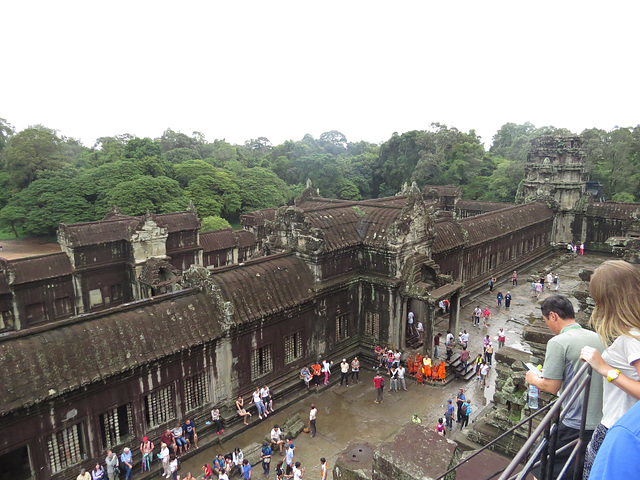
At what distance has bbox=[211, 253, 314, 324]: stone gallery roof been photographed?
16.3 meters

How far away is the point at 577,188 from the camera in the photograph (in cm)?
4344

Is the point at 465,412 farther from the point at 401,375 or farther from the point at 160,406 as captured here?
the point at 160,406

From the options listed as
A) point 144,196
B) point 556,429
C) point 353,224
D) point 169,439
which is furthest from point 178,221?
point 556,429

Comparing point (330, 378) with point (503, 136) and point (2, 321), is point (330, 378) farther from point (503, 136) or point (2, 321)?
point (503, 136)

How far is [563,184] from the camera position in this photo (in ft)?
142

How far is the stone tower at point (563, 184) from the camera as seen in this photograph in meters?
43.3

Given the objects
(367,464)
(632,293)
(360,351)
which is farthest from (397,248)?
(632,293)

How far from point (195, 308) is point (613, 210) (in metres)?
42.6

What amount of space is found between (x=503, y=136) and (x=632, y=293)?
106731mm

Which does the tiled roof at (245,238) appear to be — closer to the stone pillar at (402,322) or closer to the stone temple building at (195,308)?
the stone temple building at (195,308)

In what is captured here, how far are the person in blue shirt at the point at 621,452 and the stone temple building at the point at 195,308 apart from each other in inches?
520

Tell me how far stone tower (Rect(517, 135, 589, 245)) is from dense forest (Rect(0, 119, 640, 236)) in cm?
358

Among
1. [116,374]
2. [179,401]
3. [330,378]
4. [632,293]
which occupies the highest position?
[632,293]

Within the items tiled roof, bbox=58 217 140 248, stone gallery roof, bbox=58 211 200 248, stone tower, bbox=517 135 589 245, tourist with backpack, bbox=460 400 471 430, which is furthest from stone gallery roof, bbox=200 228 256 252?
stone tower, bbox=517 135 589 245
